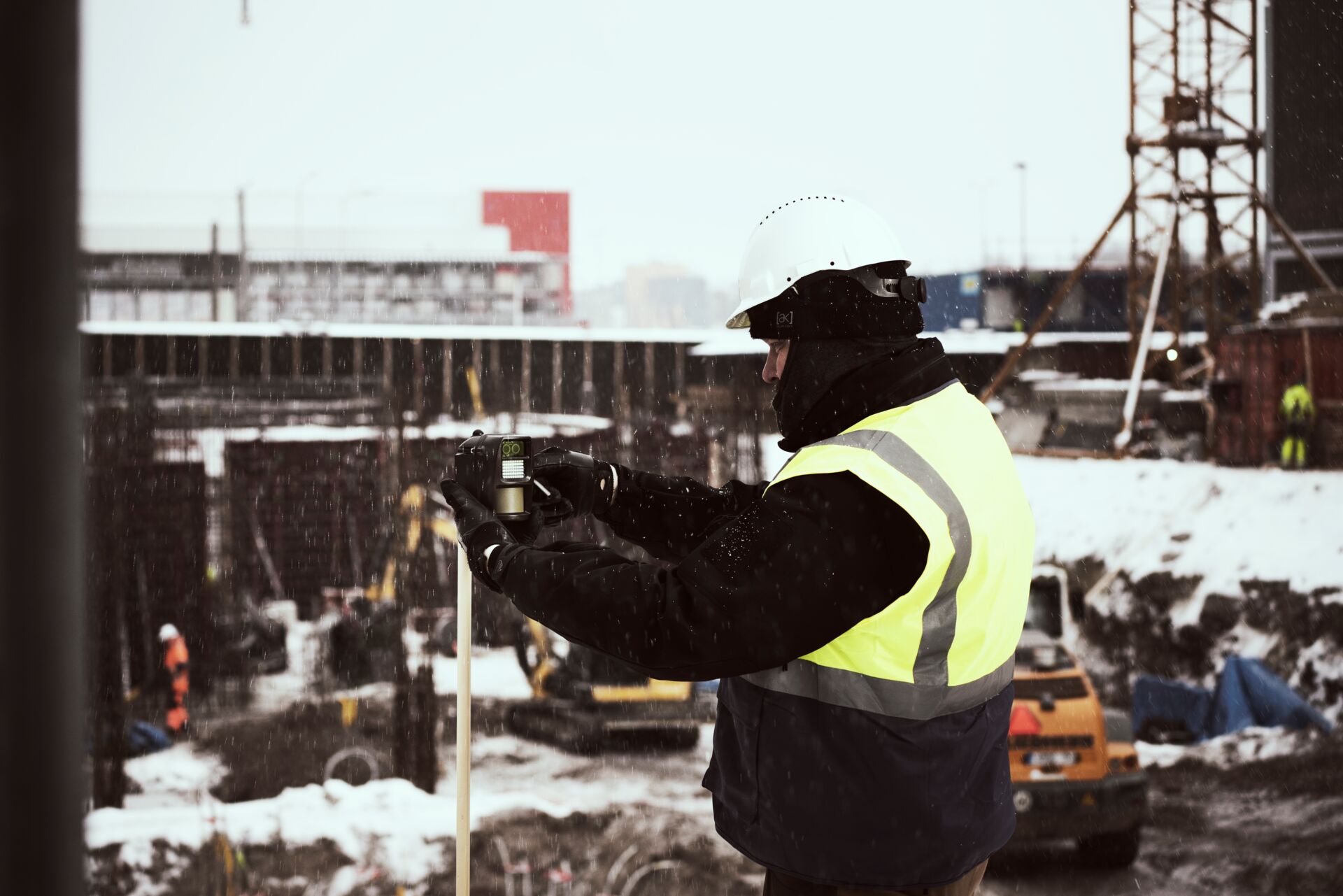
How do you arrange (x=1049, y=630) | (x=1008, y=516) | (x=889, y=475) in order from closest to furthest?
(x=889, y=475)
(x=1008, y=516)
(x=1049, y=630)

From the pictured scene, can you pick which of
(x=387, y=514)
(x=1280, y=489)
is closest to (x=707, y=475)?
(x=387, y=514)

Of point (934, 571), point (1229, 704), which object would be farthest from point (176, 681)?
point (934, 571)

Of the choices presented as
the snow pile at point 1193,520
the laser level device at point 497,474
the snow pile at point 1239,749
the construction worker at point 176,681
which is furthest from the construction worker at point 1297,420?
the construction worker at point 176,681

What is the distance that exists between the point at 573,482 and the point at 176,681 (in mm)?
10954

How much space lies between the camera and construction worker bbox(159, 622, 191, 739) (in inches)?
420

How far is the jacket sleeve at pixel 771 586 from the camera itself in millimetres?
1025

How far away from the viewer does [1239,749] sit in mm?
8891

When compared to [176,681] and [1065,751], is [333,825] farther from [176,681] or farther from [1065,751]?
[1065,751]

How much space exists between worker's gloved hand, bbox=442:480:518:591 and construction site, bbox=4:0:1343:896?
574 centimetres

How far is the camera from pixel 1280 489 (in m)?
10.4

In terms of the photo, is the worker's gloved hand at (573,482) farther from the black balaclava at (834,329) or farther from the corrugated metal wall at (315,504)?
the corrugated metal wall at (315,504)

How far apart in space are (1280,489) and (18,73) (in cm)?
1198

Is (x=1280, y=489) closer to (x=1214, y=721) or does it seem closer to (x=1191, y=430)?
(x=1191, y=430)

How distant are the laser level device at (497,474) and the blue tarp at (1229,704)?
992 centimetres
